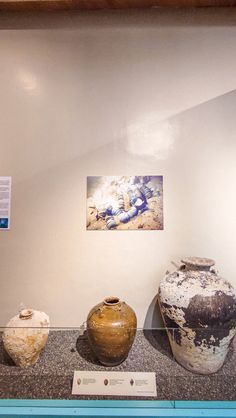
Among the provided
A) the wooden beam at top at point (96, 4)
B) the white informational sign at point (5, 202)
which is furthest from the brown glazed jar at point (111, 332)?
the wooden beam at top at point (96, 4)

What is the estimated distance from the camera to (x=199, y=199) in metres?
1.74

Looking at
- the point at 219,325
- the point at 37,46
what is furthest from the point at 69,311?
the point at 37,46

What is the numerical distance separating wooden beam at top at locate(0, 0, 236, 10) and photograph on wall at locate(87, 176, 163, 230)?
45.5 inches

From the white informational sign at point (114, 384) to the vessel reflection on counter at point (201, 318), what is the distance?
25 centimetres

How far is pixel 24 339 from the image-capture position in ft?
4.31

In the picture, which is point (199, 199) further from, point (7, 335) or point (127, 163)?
point (7, 335)

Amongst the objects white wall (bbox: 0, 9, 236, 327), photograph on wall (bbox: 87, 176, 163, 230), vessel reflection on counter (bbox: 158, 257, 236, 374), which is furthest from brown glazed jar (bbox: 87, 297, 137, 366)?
photograph on wall (bbox: 87, 176, 163, 230)

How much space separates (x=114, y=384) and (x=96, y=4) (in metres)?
2.22

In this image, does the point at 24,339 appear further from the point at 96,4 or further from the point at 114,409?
the point at 96,4

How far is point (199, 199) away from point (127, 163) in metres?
0.55

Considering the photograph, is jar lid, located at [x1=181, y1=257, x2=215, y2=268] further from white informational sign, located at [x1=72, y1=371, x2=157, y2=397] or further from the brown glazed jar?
white informational sign, located at [x1=72, y1=371, x2=157, y2=397]

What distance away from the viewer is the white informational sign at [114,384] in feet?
3.58

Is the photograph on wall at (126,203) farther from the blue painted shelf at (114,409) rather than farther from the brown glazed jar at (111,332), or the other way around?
the blue painted shelf at (114,409)

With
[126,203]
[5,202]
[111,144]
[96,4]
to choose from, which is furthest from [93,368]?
[96,4]
